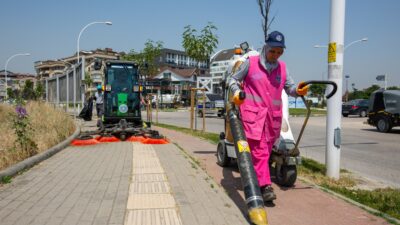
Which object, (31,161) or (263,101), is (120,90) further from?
(263,101)

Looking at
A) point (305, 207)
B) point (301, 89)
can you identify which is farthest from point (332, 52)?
point (305, 207)

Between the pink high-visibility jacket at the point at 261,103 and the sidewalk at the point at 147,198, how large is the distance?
971mm

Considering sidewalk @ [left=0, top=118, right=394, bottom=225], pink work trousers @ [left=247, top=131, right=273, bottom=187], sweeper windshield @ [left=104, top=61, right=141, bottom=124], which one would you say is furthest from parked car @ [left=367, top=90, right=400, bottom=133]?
pink work trousers @ [left=247, top=131, right=273, bottom=187]

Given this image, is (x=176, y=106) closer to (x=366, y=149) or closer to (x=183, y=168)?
(x=366, y=149)

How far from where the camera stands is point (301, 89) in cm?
561

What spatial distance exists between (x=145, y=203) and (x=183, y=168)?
2.67m

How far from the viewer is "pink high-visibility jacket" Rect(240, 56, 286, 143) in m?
5.36

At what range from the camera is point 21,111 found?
8906mm

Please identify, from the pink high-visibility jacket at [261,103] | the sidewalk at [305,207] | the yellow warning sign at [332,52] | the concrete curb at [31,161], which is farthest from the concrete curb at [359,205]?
the concrete curb at [31,161]

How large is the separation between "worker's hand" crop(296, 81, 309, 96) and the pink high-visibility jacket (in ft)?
0.83

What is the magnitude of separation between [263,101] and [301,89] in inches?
24.4

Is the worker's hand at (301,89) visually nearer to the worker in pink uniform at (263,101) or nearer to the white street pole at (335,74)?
the worker in pink uniform at (263,101)

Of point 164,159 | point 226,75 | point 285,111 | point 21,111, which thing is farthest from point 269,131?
point 21,111

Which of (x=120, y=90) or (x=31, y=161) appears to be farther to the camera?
(x=120, y=90)
